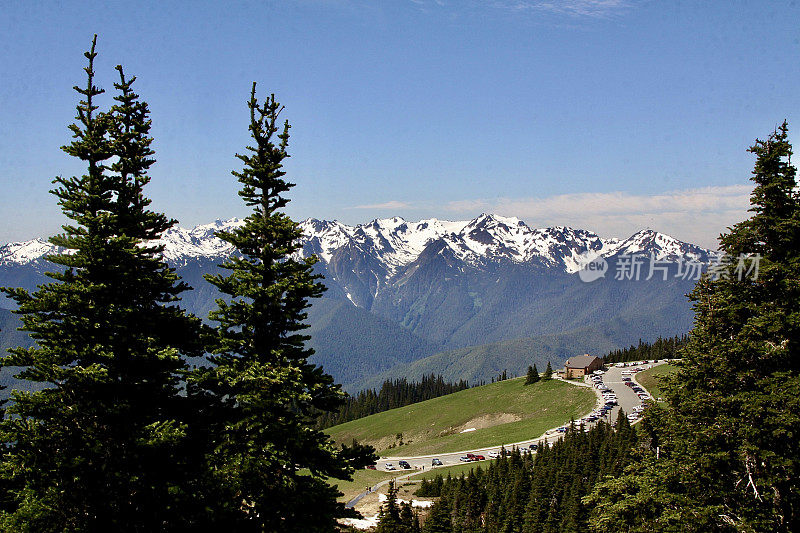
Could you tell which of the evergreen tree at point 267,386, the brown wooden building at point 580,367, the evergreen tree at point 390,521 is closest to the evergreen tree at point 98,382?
the evergreen tree at point 267,386

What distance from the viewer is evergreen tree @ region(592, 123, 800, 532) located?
57.6 ft

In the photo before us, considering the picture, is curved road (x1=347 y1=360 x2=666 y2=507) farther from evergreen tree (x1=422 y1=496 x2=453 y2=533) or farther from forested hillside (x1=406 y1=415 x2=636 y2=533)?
evergreen tree (x1=422 y1=496 x2=453 y2=533)

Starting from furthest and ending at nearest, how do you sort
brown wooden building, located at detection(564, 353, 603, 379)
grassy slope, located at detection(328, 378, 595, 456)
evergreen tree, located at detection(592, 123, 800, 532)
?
1. brown wooden building, located at detection(564, 353, 603, 379)
2. grassy slope, located at detection(328, 378, 595, 456)
3. evergreen tree, located at detection(592, 123, 800, 532)

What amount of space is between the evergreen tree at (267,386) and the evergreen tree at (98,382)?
1.54 metres

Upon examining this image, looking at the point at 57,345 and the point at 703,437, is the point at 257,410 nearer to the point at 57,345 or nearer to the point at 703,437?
the point at 57,345

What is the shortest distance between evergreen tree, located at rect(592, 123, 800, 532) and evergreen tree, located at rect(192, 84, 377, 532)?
11.8 m

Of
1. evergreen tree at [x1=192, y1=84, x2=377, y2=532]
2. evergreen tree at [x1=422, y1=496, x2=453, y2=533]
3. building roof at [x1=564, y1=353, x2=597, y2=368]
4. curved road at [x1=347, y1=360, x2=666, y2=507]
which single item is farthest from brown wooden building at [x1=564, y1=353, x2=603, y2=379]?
evergreen tree at [x1=192, y1=84, x2=377, y2=532]

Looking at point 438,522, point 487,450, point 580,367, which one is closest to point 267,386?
point 438,522

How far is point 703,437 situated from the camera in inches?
733

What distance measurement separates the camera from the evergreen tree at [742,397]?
17547 mm

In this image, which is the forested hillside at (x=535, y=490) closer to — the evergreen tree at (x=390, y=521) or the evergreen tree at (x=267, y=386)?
the evergreen tree at (x=390, y=521)

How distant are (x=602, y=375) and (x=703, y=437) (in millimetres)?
178566

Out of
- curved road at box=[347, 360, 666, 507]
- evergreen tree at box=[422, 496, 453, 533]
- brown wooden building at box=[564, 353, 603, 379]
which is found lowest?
curved road at box=[347, 360, 666, 507]

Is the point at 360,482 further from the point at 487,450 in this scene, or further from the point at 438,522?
the point at 438,522
